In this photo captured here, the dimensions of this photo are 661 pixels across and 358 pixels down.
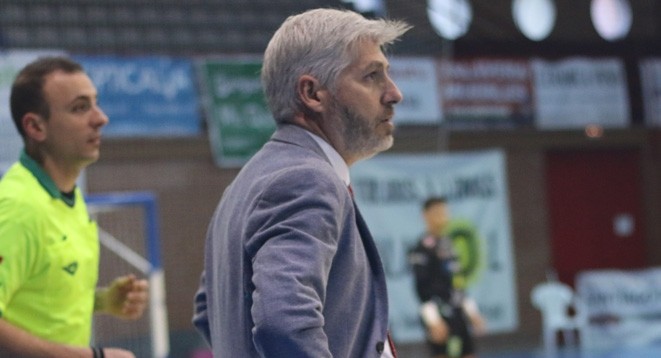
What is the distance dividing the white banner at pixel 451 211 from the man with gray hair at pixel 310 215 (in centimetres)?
1277

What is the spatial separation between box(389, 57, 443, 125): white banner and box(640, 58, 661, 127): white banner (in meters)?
4.04

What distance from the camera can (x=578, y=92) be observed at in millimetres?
18188

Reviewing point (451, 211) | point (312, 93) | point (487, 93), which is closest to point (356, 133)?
point (312, 93)

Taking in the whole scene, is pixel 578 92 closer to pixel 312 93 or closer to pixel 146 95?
pixel 146 95

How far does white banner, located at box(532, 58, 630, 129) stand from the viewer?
18.0 meters

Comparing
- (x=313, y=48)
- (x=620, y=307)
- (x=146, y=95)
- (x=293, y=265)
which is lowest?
(x=620, y=307)

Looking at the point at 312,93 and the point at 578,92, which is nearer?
the point at 312,93

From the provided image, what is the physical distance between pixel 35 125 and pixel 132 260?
23.9 feet

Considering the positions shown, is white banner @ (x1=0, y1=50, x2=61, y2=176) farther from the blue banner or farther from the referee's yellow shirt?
the referee's yellow shirt

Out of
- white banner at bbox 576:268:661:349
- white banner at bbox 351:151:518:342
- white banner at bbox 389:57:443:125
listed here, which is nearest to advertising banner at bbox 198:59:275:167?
white banner at bbox 351:151:518:342

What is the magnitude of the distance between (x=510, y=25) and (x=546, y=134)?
1972 millimetres

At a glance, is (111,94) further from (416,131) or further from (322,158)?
(322,158)

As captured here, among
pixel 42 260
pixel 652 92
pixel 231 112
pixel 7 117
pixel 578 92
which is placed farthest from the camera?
pixel 652 92

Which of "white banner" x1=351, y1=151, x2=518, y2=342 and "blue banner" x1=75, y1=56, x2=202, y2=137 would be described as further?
"white banner" x1=351, y1=151, x2=518, y2=342
